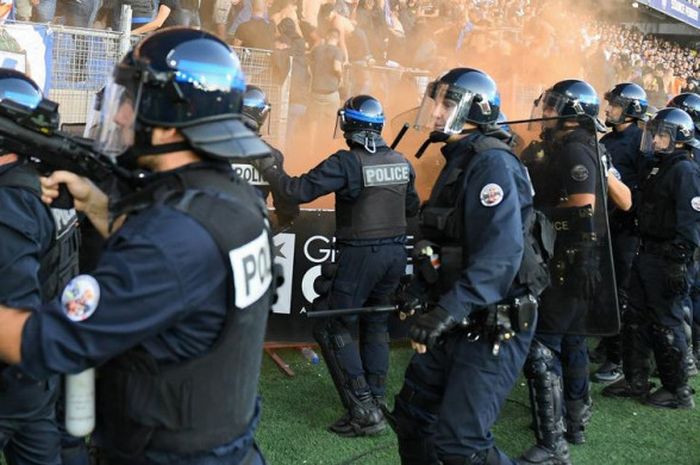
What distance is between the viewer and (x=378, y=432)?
5.08 meters

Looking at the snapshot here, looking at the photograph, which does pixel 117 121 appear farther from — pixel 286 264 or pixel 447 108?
pixel 286 264

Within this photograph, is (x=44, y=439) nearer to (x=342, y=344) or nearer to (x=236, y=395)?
(x=236, y=395)

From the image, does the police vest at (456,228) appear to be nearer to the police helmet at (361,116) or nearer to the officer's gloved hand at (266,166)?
the police helmet at (361,116)

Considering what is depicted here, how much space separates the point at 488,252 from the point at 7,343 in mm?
2029

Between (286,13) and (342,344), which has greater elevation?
(286,13)

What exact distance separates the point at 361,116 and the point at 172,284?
3.58 m

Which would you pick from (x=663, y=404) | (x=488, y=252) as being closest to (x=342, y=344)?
(x=488, y=252)

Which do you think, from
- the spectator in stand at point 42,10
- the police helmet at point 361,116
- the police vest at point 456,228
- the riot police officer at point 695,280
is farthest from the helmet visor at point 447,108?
the spectator in stand at point 42,10

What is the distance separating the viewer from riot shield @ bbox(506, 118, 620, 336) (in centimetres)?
455

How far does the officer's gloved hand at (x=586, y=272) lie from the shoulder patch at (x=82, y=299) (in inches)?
130

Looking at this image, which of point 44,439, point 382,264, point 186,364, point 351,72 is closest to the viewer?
point 186,364

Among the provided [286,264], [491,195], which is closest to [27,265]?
[491,195]

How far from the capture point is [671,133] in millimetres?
5949

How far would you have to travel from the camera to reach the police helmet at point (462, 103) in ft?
12.6
